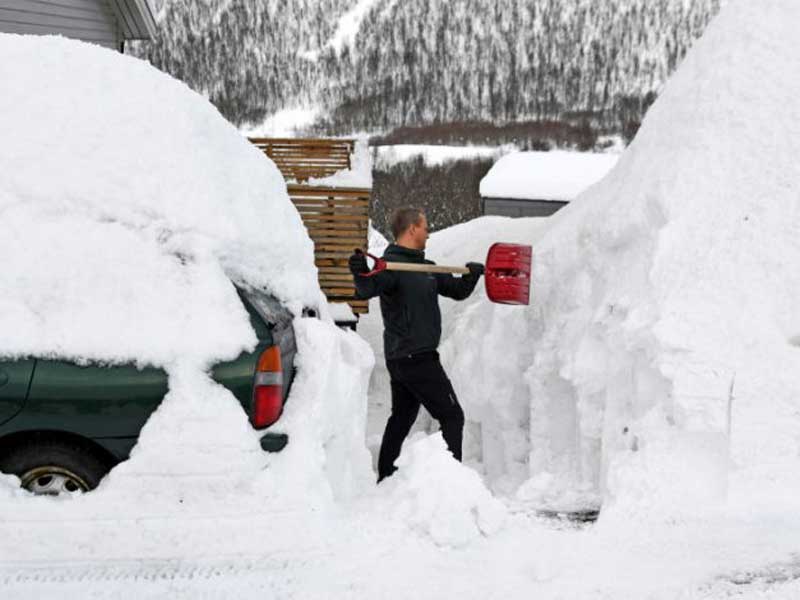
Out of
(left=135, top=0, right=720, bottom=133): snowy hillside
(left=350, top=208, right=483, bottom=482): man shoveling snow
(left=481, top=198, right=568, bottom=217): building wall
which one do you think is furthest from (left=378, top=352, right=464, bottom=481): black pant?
(left=135, top=0, right=720, bottom=133): snowy hillside

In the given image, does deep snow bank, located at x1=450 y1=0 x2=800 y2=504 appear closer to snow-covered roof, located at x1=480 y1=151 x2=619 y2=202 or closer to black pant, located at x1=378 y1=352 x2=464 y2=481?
black pant, located at x1=378 y1=352 x2=464 y2=481

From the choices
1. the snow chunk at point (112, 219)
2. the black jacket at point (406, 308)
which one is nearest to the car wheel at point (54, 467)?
the snow chunk at point (112, 219)

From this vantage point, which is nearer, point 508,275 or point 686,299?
point 686,299

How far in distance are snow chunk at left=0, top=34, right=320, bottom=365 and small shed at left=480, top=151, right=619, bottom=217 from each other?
22.6 meters

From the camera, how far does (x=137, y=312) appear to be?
3.07 meters

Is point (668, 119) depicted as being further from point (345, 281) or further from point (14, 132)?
point (345, 281)

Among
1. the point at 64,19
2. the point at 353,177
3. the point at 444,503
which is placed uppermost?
the point at 64,19

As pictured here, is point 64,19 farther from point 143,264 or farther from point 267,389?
point 267,389

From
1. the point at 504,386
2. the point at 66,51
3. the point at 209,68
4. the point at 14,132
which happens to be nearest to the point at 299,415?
the point at 14,132

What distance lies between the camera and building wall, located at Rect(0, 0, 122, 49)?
31.4 feet

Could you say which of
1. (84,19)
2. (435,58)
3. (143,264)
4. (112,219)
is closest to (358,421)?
(143,264)

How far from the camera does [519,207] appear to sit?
25.8 meters

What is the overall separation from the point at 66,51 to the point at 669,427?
3.21 m

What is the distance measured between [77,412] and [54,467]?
0.25 metres
